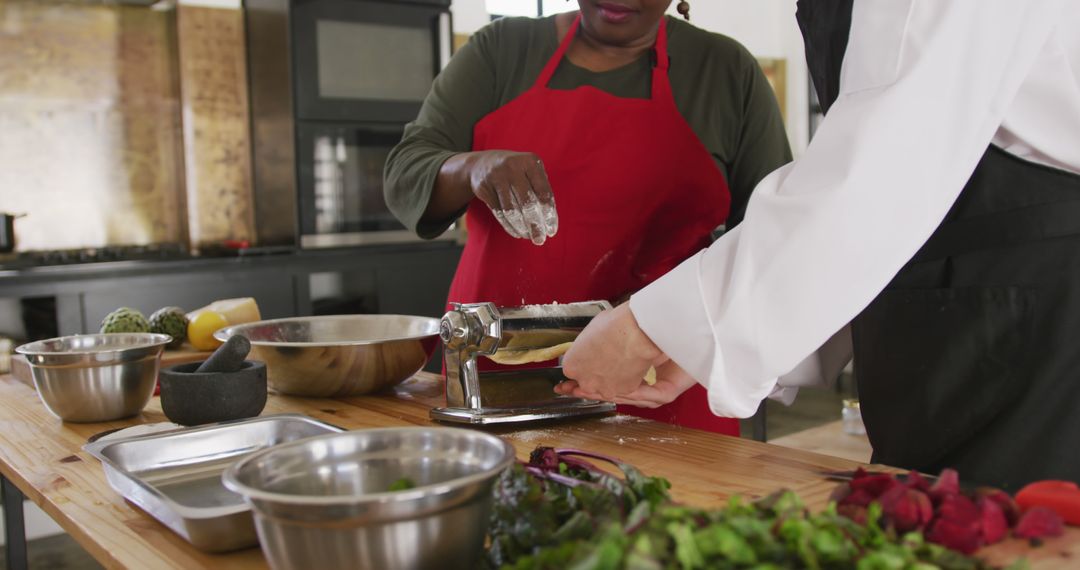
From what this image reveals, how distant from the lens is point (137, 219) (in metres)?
4.39

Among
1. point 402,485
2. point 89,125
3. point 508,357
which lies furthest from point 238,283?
point 402,485

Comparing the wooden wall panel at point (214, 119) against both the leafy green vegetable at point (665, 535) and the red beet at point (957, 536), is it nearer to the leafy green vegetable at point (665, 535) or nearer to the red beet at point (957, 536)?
the leafy green vegetable at point (665, 535)

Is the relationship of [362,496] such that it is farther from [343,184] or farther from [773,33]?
[773,33]

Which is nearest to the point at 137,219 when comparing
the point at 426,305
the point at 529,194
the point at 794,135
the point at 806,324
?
the point at 426,305

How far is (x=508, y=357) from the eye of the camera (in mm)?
1547

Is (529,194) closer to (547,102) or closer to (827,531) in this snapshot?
(547,102)

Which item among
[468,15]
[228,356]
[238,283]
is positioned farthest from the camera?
[468,15]

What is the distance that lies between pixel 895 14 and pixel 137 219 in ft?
Answer: 13.3

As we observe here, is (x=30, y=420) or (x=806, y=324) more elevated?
(x=806, y=324)

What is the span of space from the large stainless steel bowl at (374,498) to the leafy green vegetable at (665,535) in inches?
1.7

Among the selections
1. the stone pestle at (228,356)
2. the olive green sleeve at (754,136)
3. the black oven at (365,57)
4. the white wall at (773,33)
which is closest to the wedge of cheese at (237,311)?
the stone pestle at (228,356)

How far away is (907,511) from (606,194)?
4.34ft

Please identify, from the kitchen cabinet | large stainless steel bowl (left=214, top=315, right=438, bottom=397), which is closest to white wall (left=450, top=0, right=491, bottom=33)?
the kitchen cabinet

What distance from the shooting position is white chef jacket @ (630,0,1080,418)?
103cm
